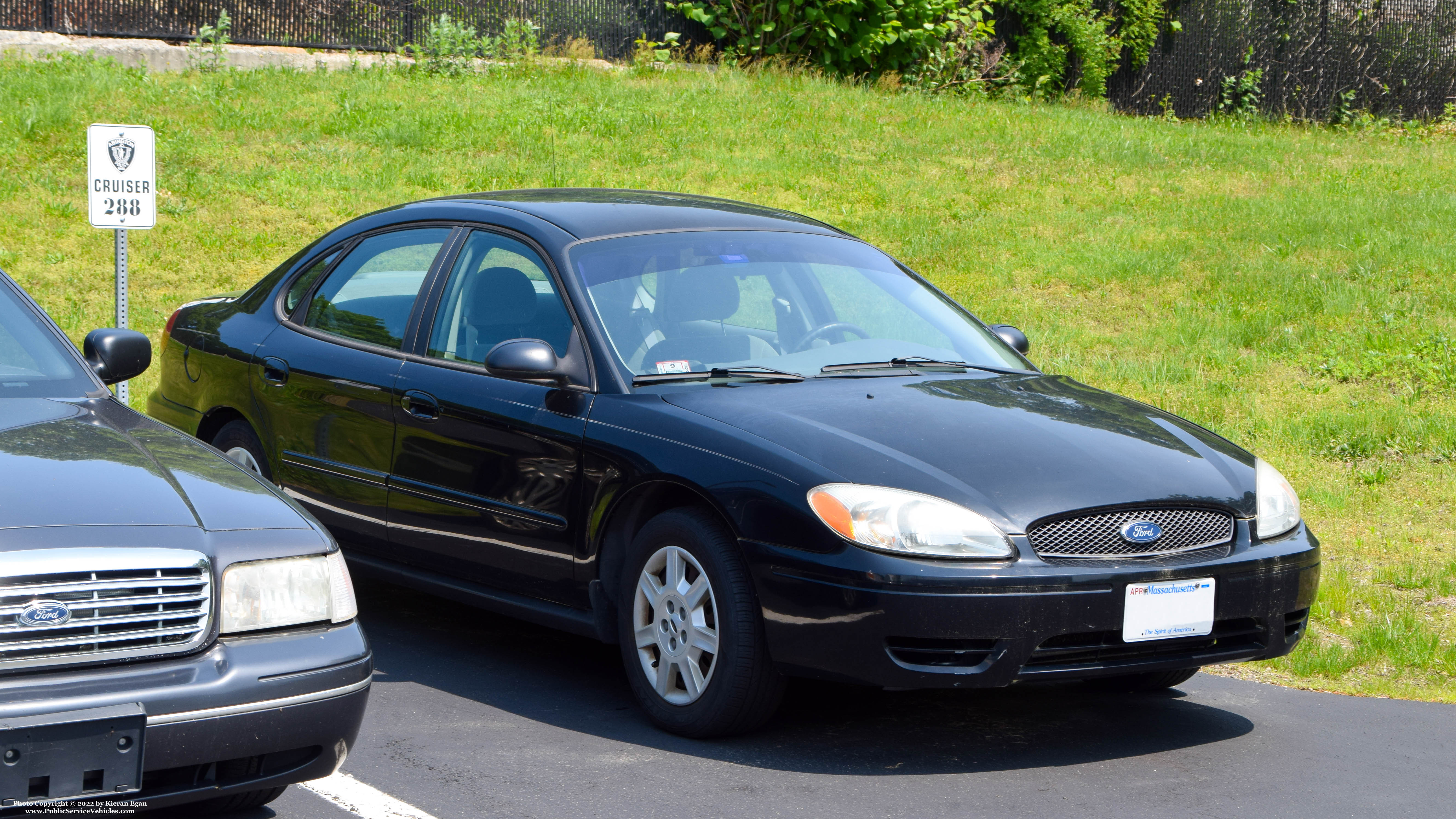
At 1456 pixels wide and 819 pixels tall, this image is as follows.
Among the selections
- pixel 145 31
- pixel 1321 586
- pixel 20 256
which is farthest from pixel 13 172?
pixel 1321 586

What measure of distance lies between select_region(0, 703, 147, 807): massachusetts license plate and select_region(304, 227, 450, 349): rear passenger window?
2.64 metres

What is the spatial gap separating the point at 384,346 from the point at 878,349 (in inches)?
71.1

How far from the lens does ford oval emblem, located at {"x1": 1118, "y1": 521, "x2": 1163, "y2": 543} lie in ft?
13.4

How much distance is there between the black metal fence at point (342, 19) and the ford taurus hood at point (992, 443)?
14318 mm

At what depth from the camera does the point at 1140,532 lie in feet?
13.4

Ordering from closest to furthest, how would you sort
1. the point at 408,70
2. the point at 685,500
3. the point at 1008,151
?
the point at 685,500 < the point at 1008,151 < the point at 408,70

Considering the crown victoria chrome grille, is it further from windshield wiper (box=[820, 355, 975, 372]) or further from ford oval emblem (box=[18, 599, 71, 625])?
windshield wiper (box=[820, 355, 975, 372])

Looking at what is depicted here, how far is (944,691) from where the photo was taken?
4.97 m

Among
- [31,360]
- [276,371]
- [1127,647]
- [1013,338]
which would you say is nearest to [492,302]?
[276,371]

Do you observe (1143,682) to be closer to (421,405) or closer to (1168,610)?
(1168,610)

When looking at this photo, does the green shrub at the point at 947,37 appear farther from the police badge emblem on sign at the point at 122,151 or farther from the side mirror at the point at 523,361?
the side mirror at the point at 523,361

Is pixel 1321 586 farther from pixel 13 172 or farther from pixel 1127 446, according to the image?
pixel 13 172

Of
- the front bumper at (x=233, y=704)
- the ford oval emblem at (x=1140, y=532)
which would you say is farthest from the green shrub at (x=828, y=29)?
the front bumper at (x=233, y=704)

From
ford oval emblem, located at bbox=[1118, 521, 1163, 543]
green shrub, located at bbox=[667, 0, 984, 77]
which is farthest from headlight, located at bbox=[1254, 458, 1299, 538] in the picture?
green shrub, located at bbox=[667, 0, 984, 77]
